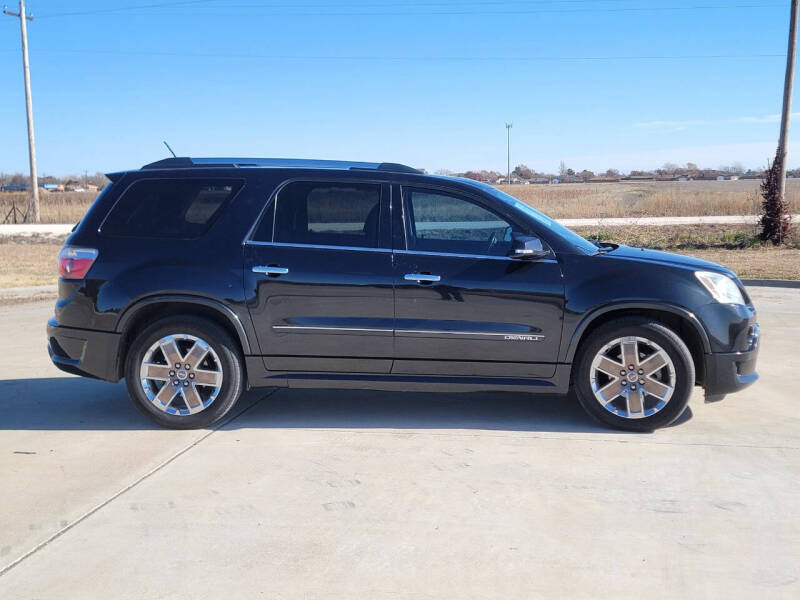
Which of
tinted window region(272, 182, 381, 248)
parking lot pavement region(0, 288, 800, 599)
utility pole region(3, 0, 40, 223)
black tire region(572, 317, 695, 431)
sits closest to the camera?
parking lot pavement region(0, 288, 800, 599)

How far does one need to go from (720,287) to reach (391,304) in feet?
7.60

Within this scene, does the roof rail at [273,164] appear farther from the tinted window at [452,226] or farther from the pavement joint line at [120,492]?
the pavement joint line at [120,492]

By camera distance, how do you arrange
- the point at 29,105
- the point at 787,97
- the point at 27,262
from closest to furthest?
the point at 27,262 → the point at 787,97 → the point at 29,105

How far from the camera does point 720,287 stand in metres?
5.66

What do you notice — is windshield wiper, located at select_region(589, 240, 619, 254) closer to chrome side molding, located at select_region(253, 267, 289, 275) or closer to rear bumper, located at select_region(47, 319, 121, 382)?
chrome side molding, located at select_region(253, 267, 289, 275)

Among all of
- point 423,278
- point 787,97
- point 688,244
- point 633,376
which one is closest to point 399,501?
point 423,278

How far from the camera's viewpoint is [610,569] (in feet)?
12.0

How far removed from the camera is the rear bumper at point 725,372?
5.60 metres

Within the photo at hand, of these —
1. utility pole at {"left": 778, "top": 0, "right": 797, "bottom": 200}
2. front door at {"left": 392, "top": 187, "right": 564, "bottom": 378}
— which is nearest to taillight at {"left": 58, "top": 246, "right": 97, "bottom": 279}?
front door at {"left": 392, "top": 187, "right": 564, "bottom": 378}

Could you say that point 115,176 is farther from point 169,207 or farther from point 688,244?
point 688,244

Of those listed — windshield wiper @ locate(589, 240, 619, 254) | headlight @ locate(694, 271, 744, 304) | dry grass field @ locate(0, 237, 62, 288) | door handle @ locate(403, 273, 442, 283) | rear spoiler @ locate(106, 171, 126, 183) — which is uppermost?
rear spoiler @ locate(106, 171, 126, 183)

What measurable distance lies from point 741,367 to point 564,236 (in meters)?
1.54

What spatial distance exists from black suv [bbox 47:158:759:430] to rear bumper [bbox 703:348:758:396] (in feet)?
0.04

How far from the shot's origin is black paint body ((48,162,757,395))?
5605 millimetres
